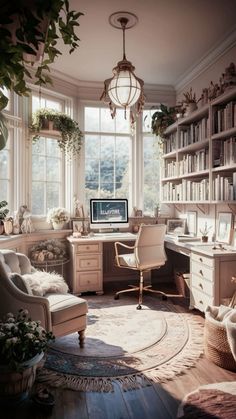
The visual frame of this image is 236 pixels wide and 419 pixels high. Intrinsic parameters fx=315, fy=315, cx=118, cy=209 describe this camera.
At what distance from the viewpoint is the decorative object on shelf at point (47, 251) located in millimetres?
3973

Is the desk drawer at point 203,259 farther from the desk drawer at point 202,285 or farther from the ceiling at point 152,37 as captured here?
the ceiling at point 152,37

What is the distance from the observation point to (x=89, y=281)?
4094 millimetres

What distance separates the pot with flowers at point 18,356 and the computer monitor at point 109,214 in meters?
2.58

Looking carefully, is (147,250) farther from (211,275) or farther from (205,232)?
(211,275)

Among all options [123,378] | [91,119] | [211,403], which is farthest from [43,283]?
[91,119]

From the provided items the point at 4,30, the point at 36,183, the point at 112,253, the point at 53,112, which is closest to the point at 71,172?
the point at 36,183

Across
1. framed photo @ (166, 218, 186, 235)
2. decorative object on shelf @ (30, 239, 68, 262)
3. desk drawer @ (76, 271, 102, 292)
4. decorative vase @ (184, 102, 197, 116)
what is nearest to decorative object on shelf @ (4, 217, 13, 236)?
decorative object on shelf @ (30, 239, 68, 262)

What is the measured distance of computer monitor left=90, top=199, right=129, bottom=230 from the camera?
4430 mm

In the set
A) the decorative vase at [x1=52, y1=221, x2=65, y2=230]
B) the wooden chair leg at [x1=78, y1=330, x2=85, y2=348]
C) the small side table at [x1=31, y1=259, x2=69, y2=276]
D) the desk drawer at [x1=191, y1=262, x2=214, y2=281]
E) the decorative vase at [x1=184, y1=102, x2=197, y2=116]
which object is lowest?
the wooden chair leg at [x1=78, y1=330, x2=85, y2=348]

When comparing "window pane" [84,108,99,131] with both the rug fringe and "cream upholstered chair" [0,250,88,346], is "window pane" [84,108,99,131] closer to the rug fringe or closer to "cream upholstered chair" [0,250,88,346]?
"cream upholstered chair" [0,250,88,346]

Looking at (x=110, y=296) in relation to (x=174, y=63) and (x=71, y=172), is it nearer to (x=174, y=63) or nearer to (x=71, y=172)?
(x=71, y=172)

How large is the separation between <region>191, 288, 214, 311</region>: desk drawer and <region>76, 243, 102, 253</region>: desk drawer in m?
1.33

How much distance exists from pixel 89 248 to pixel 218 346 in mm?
2139

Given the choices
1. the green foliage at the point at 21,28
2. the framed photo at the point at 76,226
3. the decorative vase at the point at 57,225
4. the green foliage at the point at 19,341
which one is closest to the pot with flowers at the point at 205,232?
the framed photo at the point at 76,226
